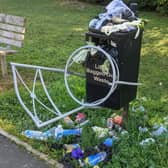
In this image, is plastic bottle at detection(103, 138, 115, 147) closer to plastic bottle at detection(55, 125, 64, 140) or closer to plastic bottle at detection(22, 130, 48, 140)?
plastic bottle at detection(55, 125, 64, 140)

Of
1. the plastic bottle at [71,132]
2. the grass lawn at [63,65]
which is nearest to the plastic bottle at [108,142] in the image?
the grass lawn at [63,65]

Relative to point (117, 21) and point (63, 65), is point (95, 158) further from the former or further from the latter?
point (63, 65)

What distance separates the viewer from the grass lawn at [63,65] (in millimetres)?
3709

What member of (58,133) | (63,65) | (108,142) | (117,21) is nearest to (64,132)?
(58,133)

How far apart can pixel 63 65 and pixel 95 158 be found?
10.9ft

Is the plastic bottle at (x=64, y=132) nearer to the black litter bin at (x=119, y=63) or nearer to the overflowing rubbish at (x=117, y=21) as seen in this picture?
the black litter bin at (x=119, y=63)

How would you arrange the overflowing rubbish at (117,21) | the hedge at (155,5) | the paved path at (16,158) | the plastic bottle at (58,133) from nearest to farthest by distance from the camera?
the overflowing rubbish at (117,21) < the paved path at (16,158) < the plastic bottle at (58,133) < the hedge at (155,5)

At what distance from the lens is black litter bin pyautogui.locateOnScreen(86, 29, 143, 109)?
3.62 m

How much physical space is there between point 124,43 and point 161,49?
4.49 m

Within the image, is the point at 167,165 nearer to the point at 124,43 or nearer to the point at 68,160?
the point at 68,160

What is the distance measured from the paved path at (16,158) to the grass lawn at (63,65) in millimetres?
138

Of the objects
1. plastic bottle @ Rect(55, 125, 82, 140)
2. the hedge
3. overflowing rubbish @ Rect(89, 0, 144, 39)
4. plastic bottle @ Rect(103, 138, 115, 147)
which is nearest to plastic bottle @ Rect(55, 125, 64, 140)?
plastic bottle @ Rect(55, 125, 82, 140)

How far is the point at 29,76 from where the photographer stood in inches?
246

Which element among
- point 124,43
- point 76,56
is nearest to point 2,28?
point 76,56
